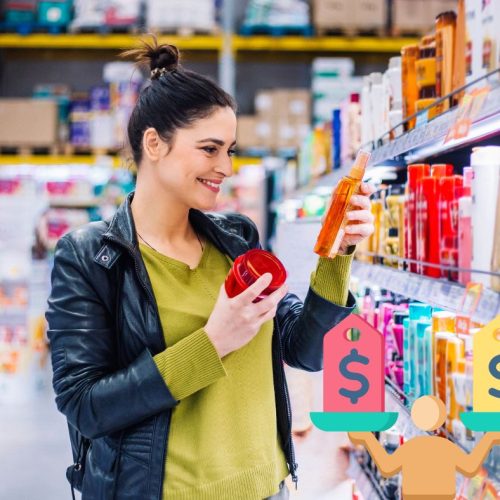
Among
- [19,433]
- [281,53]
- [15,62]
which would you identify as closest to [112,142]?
[15,62]

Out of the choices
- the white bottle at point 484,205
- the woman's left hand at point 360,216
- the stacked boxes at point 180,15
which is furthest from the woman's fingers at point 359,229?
the stacked boxes at point 180,15

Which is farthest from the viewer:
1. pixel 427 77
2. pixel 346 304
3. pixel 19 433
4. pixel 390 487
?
pixel 19 433

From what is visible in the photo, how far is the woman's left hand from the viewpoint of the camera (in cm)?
130

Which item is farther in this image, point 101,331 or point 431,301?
point 431,301

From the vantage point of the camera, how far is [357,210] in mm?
1316

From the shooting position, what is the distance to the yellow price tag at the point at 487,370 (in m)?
1.02

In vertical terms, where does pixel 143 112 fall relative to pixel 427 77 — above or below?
below

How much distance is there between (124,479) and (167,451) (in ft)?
0.29

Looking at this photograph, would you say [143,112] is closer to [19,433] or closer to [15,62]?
[19,433]

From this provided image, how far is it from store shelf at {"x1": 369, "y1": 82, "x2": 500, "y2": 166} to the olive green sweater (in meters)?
0.32

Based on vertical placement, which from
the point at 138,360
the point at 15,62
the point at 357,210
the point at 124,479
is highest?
the point at 15,62

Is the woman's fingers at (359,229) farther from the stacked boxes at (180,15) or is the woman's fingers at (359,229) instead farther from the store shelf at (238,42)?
the store shelf at (238,42)

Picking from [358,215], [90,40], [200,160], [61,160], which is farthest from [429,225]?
[90,40]

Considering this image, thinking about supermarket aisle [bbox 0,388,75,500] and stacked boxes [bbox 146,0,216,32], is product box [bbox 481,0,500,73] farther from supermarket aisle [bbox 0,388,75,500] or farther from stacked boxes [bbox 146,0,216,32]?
stacked boxes [bbox 146,0,216,32]
